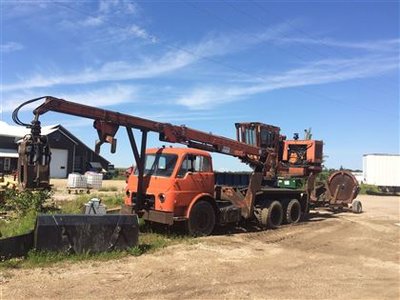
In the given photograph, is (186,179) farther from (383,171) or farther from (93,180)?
(383,171)

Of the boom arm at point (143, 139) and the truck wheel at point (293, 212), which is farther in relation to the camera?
the truck wheel at point (293, 212)

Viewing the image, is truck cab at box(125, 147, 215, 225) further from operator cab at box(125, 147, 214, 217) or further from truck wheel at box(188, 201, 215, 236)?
truck wheel at box(188, 201, 215, 236)

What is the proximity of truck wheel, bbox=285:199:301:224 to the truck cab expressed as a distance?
174 inches

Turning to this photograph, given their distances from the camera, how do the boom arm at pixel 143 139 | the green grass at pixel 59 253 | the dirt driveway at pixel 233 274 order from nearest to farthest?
the dirt driveway at pixel 233 274 → the green grass at pixel 59 253 → the boom arm at pixel 143 139

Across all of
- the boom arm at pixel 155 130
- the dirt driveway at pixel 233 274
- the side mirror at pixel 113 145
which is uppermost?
the boom arm at pixel 155 130

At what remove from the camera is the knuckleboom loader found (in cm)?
1011

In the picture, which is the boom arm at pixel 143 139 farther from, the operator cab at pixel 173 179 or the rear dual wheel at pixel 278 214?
the rear dual wheel at pixel 278 214

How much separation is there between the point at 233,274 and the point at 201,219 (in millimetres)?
4383

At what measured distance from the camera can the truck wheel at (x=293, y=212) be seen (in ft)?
57.5

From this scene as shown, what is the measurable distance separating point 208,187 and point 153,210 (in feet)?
5.62

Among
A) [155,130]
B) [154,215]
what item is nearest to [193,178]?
[154,215]

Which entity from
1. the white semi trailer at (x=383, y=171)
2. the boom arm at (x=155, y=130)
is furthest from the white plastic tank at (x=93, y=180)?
the white semi trailer at (x=383, y=171)

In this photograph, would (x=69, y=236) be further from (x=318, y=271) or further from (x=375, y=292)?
(x=375, y=292)

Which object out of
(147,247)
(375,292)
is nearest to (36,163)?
(147,247)
